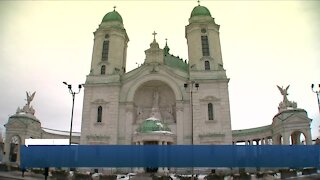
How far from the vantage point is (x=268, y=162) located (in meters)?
37.1

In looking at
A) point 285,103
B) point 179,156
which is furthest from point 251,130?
point 179,156

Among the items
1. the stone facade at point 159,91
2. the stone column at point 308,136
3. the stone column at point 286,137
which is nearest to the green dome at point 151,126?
the stone facade at point 159,91

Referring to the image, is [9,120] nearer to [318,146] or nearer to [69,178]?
[69,178]

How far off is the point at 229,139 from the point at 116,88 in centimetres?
2002

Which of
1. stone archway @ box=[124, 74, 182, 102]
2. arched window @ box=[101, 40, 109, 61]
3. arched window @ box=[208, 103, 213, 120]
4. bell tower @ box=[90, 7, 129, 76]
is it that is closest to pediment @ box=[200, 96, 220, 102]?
→ arched window @ box=[208, 103, 213, 120]

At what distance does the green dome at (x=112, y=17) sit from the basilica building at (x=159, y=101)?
0.62 ft

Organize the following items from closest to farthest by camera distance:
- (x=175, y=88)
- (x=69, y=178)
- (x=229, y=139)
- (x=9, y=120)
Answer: (x=69, y=178) < (x=229, y=139) < (x=175, y=88) < (x=9, y=120)

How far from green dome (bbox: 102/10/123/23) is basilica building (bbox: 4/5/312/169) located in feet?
0.62

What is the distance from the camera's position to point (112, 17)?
5822 centimetres

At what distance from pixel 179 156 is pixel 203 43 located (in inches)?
968

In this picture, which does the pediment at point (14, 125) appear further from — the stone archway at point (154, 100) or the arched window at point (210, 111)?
the arched window at point (210, 111)

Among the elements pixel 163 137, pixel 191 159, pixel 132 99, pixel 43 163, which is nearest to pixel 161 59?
pixel 132 99

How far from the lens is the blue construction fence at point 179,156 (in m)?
36.9

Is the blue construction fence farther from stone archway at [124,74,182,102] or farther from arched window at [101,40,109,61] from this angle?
arched window at [101,40,109,61]
